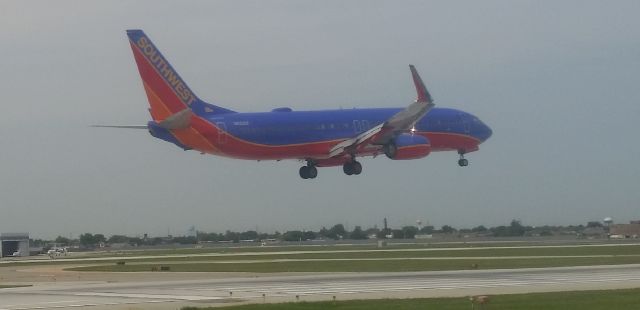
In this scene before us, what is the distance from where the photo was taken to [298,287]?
51.5 meters

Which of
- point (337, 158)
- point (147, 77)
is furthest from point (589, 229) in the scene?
point (147, 77)

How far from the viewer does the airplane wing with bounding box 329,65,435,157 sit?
75500 mm

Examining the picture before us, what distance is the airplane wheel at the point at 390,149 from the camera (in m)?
→ 80.9

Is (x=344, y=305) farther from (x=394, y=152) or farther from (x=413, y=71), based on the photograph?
(x=394, y=152)

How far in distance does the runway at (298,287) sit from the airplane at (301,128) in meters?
13.0

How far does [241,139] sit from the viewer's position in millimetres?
76688

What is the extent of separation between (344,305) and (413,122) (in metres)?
40.1

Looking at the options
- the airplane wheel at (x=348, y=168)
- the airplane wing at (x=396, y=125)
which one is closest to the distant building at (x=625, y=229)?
the airplane wheel at (x=348, y=168)

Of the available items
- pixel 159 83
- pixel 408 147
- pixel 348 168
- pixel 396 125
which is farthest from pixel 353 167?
pixel 159 83

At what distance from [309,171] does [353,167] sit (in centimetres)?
328

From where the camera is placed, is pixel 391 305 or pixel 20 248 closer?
pixel 391 305

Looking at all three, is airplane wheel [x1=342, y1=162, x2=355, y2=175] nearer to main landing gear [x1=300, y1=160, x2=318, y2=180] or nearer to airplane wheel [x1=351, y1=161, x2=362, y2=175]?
airplane wheel [x1=351, y1=161, x2=362, y2=175]

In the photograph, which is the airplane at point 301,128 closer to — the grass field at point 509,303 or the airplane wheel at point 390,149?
the airplane wheel at point 390,149

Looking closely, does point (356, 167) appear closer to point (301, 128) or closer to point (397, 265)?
point (301, 128)
